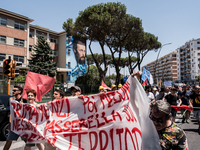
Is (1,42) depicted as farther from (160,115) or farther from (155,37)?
(160,115)

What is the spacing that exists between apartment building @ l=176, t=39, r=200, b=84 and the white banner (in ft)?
296

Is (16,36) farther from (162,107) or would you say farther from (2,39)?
(162,107)

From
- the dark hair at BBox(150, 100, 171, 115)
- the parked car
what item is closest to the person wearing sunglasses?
the dark hair at BBox(150, 100, 171, 115)

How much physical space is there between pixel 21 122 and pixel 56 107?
0.79 metres

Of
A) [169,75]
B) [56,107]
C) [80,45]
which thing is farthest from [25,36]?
[169,75]

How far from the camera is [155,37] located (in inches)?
1310

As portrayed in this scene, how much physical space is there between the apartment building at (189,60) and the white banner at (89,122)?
9025cm

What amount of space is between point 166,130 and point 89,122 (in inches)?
52.1

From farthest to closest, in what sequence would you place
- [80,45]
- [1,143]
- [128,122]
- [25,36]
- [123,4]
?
[80,45], [25,36], [123,4], [1,143], [128,122]

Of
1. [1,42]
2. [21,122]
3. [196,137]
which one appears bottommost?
[196,137]

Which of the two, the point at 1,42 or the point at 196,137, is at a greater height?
the point at 1,42

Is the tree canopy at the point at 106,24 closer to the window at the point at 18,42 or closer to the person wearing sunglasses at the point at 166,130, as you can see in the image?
the window at the point at 18,42

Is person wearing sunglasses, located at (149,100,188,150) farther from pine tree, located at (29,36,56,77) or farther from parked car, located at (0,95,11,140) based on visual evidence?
pine tree, located at (29,36,56,77)

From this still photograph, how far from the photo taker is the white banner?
7.86ft
